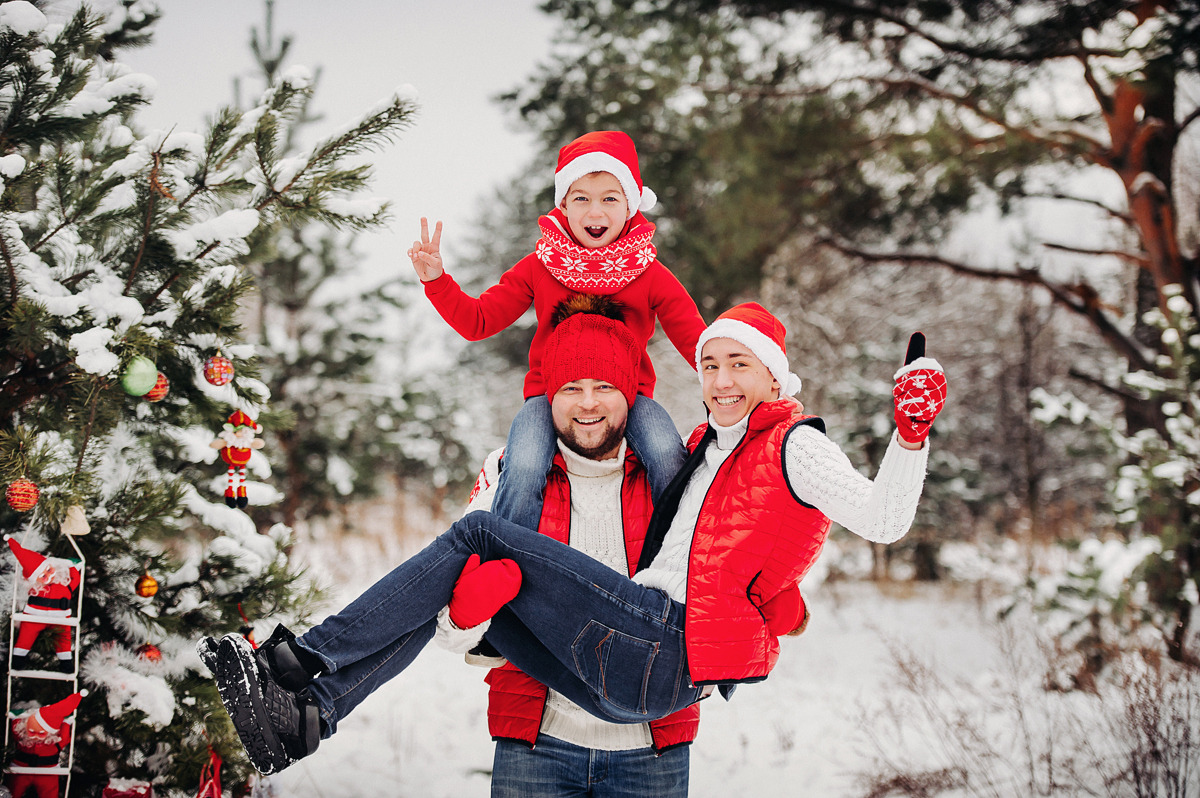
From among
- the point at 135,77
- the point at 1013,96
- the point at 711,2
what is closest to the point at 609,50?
the point at 711,2

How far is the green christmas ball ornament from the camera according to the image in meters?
2.23

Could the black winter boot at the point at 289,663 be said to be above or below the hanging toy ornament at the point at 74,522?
below

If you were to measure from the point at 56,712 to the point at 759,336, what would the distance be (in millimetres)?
2287

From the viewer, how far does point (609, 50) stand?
8992 millimetres

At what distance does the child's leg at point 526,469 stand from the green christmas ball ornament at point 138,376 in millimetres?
1095

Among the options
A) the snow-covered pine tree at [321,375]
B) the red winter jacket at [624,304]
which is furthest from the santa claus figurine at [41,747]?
the snow-covered pine tree at [321,375]

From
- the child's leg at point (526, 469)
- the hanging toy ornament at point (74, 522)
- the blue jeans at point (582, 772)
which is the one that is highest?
the child's leg at point (526, 469)

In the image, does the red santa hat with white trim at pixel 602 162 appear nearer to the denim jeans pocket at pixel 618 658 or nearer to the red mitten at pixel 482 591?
the red mitten at pixel 482 591

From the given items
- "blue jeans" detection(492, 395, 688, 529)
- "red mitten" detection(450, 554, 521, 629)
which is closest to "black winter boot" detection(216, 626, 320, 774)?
"red mitten" detection(450, 554, 521, 629)

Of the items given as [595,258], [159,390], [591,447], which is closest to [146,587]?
[159,390]

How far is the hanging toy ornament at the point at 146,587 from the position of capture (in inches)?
93.4

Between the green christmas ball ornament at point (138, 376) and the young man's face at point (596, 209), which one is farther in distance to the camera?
the young man's face at point (596, 209)

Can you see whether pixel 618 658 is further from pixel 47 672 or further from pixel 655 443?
pixel 47 672

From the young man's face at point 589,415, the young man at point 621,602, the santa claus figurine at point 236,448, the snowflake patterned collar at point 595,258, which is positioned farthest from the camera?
the santa claus figurine at point 236,448
